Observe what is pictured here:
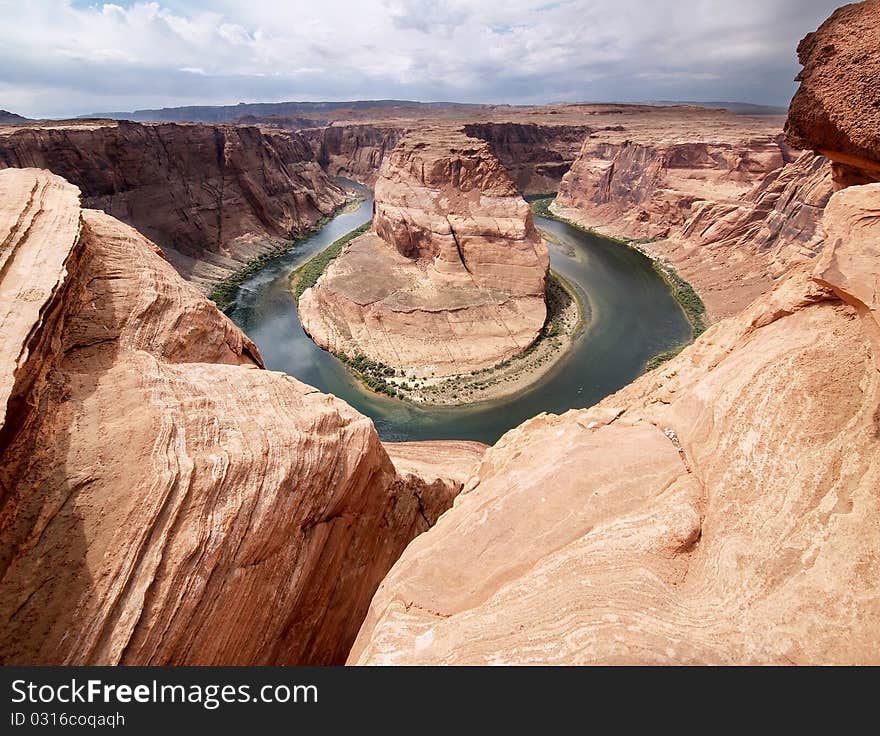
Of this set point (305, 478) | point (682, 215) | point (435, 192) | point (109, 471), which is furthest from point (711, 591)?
point (682, 215)

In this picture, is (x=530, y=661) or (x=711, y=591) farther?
(x=711, y=591)

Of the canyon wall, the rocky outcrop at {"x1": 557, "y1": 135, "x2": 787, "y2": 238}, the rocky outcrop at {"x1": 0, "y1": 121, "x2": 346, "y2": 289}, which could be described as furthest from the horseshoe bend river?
the rocky outcrop at {"x1": 0, "y1": 121, "x2": 346, "y2": 289}

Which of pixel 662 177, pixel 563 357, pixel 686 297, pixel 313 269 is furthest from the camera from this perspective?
pixel 662 177

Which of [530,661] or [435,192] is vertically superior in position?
[435,192]

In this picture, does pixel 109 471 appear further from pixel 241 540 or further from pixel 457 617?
pixel 457 617

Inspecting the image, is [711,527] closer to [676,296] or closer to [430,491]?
[430,491]

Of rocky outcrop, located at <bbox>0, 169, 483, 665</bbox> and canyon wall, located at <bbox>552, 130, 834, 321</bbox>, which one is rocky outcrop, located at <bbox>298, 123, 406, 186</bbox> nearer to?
canyon wall, located at <bbox>552, 130, 834, 321</bbox>

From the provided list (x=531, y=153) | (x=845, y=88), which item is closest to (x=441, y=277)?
(x=845, y=88)
